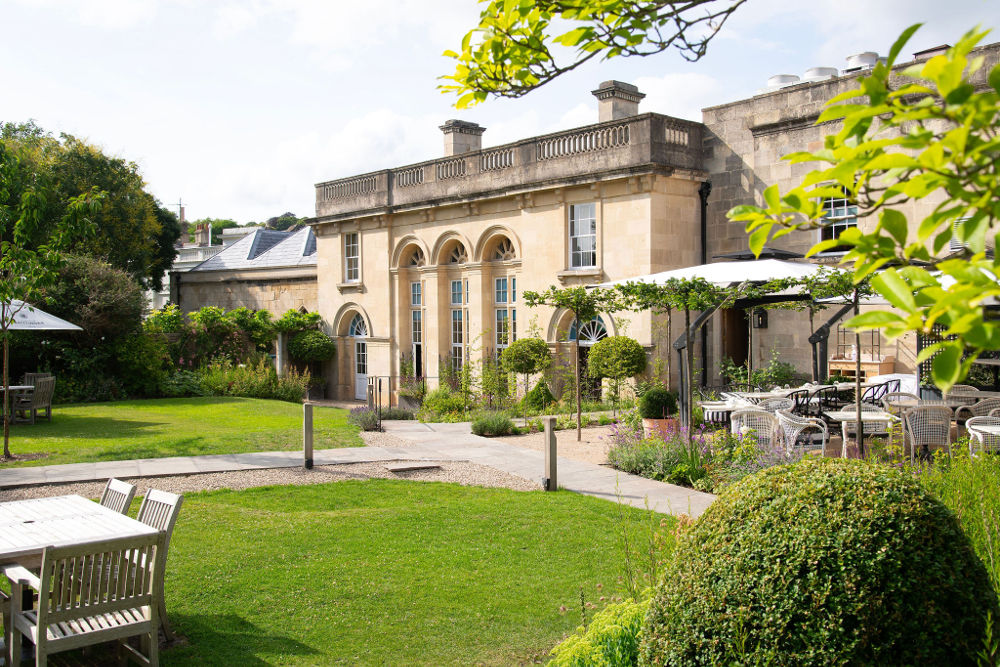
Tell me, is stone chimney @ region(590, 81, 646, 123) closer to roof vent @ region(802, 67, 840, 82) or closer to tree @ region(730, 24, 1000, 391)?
roof vent @ region(802, 67, 840, 82)

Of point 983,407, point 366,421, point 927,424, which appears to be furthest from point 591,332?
point 927,424

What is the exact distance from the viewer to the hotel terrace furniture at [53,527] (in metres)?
4.95

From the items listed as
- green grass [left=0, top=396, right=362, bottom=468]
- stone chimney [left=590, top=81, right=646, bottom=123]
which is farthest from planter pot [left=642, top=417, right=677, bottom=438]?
stone chimney [left=590, top=81, right=646, bottom=123]

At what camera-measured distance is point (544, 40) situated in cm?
397

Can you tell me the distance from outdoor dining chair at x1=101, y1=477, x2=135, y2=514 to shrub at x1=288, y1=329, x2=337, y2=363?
21889 millimetres

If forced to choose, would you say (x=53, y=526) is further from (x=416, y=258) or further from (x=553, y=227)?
(x=416, y=258)

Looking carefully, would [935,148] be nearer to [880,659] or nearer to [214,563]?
[880,659]

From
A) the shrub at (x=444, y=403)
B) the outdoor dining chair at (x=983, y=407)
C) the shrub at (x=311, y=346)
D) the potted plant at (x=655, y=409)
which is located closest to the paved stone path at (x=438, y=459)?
the potted plant at (x=655, y=409)

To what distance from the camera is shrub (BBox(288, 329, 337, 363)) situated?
28281mm

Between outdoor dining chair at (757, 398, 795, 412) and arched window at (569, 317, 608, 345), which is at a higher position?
arched window at (569, 317, 608, 345)

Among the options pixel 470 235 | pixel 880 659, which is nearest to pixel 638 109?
pixel 470 235

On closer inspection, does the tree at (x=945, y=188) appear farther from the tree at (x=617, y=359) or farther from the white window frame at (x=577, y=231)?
the white window frame at (x=577, y=231)

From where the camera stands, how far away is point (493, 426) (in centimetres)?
1558

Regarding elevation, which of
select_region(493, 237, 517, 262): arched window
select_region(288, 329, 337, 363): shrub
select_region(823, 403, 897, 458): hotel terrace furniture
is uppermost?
select_region(493, 237, 517, 262): arched window
